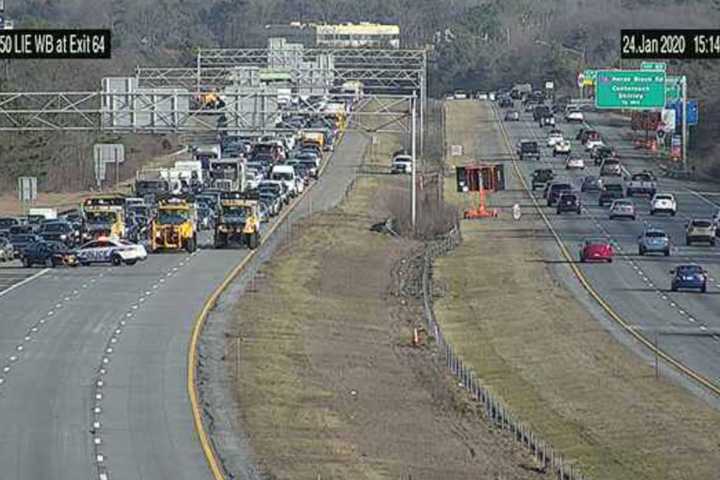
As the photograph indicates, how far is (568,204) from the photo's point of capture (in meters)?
107

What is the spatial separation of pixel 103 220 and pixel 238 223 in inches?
209

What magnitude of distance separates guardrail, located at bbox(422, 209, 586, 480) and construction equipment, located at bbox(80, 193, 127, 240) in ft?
42.0

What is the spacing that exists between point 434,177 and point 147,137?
3162 centimetres

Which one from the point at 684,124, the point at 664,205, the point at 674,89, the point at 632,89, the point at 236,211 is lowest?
the point at 664,205

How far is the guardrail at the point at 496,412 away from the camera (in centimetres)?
4200

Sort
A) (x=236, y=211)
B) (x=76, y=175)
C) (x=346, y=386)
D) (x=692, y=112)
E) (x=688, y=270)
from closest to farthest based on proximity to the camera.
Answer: (x=346, y=386), (x=688, y=270), (x=236, y=211), (x=76, y=175), (x=692, y=112)

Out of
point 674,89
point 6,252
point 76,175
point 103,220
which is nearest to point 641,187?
point 674,89

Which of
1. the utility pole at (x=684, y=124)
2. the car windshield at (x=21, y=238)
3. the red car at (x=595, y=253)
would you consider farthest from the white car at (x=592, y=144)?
the car windshield at (x=21, y=238)

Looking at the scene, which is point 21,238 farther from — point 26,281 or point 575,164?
point 575,164

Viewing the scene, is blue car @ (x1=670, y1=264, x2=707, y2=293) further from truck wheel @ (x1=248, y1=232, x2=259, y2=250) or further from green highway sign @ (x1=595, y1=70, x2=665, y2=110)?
green highway sign @ (x1=595, y1=70, x2=665, y2=110)

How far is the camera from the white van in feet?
368

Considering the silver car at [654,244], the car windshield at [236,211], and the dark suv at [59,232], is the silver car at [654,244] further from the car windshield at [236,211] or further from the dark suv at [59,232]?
the dark suv at [59,232]

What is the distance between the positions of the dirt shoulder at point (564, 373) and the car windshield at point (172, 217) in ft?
33.1

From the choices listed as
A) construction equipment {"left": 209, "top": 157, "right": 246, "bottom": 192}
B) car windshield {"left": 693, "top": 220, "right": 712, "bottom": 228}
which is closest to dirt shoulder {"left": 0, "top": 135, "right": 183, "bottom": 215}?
construction equipment {"left": 209, "top": 157, "right": 246, "bottom": 192}
